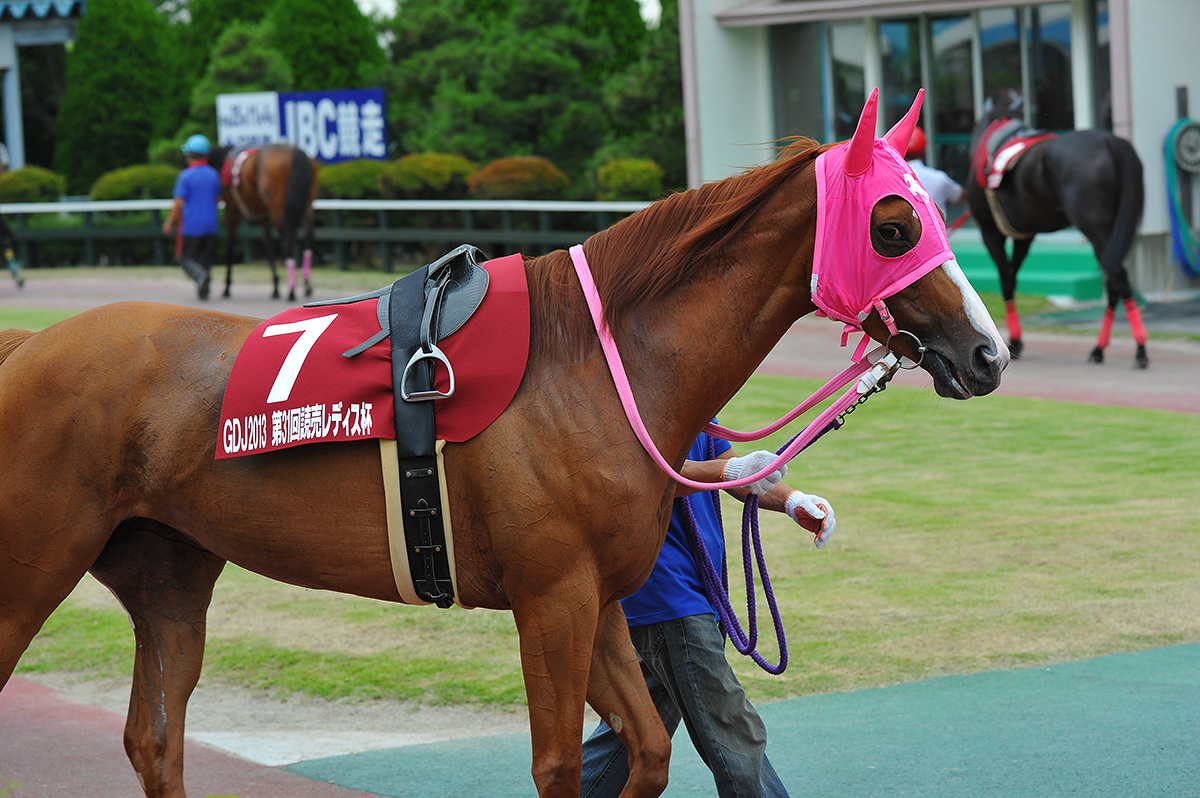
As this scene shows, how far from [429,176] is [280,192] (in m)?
3.55

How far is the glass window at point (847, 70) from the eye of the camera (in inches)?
805

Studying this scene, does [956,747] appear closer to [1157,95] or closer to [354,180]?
[1157,95]

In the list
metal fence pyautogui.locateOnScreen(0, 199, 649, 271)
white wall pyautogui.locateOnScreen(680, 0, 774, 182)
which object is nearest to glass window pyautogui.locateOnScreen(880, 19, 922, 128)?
white wall pyautogui.locateOnScreen(680, 0, 774, 182)

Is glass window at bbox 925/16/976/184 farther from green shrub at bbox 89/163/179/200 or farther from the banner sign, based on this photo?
green shrub at bbox 89/163/179/200

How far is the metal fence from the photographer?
19.2 meters

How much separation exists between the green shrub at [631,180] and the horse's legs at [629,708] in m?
15.8

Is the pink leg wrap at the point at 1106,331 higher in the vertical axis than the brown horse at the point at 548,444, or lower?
lower

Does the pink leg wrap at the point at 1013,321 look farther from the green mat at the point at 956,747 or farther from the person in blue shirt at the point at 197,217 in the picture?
the person in blue shirt at the point at 197,217

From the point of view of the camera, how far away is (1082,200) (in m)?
12.2

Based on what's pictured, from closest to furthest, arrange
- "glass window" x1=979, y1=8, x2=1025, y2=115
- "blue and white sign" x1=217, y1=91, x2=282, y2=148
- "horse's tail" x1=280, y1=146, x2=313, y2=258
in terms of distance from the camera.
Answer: "horse's tail" x1=280, y1=146, x2=313, y2=258, "glass window" x1=979, y1=8, x2=1025, y2=115, "blue and white sign" x1=217, y1=91, x2=282, y2=148

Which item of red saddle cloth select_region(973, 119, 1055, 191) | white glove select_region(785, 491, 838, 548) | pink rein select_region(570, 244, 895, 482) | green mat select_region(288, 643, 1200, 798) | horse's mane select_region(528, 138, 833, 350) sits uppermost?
red saddle cloth select_region(973, 119, 1055, 191)

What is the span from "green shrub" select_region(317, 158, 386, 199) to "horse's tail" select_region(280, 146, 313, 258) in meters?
3.88

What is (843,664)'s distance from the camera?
5543 mm

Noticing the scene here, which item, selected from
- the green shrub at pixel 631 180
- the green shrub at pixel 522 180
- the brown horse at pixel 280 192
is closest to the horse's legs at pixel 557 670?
the brown horse at pixel 280 192
